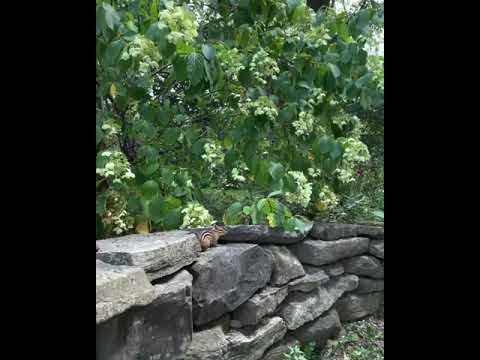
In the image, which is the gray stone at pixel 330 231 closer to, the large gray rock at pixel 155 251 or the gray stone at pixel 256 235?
the gray stone at pixel 256 235

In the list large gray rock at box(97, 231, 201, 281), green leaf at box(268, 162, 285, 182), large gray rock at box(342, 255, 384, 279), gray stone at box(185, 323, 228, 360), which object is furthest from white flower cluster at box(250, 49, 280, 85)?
large gray rock at box(342, 255, 384, 279)

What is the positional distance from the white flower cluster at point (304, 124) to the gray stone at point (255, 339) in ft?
3.01

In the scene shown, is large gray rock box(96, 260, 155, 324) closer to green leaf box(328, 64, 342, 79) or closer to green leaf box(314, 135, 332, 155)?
green leaf box(314, 135, 332, 155)

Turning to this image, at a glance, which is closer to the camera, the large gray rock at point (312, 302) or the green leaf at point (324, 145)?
the green leaf at point (324, 145)

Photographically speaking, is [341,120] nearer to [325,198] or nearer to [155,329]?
A: [325,198]

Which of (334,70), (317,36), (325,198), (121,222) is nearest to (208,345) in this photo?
(121,222)

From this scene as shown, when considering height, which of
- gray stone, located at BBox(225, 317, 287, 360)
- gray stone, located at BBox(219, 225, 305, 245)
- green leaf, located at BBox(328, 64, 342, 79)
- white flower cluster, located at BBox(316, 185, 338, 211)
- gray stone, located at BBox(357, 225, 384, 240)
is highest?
green leaf, located at BBox(328, 64, 342, 79)

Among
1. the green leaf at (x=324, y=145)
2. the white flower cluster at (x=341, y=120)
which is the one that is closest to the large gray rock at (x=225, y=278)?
the green leaf at (x=324, y=145)

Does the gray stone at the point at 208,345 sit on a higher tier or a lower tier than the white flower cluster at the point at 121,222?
lower

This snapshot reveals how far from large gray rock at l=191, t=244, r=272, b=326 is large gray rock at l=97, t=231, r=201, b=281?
100mm

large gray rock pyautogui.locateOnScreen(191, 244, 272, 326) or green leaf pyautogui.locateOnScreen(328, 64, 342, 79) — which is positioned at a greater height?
green leaf pyautogui.locateOnScreen(328, 64, 342, 79)

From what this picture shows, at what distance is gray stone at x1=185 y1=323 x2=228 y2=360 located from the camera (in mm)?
1769

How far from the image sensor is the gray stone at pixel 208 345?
177 centimetres
